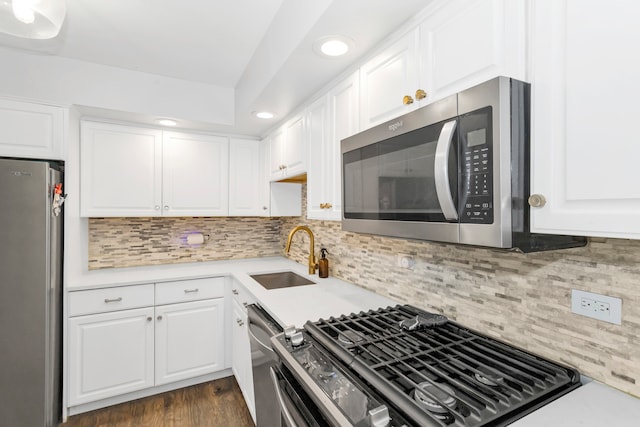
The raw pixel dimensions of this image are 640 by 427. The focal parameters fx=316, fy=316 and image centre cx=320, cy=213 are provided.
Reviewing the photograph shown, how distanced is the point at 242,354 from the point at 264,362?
911 mm

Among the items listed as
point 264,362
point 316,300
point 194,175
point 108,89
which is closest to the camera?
point 264,362

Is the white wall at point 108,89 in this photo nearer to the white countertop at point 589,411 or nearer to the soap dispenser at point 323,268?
the soap dispenser at point 323,268

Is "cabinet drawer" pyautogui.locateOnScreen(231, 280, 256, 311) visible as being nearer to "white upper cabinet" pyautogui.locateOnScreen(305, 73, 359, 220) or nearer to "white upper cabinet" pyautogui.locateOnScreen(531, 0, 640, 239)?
"white upper cabinet" pyautogui.locateOnScreen(305, 73, 359, 220)

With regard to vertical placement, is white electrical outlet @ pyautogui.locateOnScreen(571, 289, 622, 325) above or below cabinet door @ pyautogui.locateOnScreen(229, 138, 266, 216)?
below

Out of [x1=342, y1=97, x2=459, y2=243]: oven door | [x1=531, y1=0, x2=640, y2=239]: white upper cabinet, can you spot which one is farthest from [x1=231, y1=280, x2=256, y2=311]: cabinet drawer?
[x1=531, y1=0, x2=640, y2=239]: white upper cabinet

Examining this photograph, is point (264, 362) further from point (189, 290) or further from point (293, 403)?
point (189, 290)

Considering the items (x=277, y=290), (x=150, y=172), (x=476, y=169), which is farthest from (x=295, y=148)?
(x=476, y=169)

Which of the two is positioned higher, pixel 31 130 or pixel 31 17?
pixel 31 17

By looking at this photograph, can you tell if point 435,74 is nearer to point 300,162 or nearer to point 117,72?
point 300,162

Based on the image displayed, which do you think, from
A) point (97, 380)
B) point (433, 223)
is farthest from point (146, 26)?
point (97, 380)

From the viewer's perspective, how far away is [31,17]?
119 cm

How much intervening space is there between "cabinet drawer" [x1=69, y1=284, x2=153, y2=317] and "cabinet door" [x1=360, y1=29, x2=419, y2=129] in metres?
2.00

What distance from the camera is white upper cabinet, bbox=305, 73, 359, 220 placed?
1.64 meters

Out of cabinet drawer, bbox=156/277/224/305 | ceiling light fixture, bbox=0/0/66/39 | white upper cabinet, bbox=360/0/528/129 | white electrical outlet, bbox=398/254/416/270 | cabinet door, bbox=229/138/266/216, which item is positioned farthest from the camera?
cabinet door, bbox=229/138/266/216
